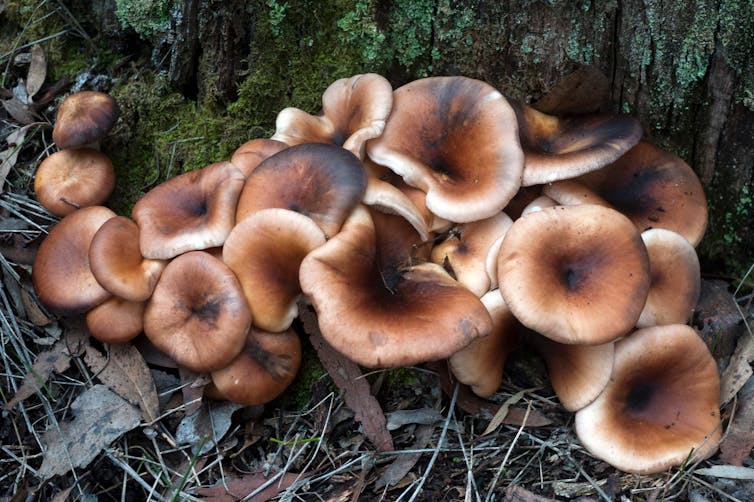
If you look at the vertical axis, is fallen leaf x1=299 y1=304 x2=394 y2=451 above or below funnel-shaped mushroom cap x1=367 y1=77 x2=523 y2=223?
below

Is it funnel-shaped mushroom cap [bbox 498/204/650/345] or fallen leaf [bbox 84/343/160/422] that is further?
fallen leaf [bbox 84/343/160/422]

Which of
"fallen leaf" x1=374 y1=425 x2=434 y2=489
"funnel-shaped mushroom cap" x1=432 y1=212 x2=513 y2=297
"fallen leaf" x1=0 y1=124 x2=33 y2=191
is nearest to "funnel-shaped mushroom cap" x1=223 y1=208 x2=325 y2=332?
"funnel-shaped mushroom cap" x1=432 y1=212 x2=513 y2=297

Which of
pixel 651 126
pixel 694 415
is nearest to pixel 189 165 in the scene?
pixel 651 126

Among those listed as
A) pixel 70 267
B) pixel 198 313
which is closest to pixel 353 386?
pixel 198 313

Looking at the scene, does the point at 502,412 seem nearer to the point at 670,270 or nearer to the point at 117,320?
the point at 670,270

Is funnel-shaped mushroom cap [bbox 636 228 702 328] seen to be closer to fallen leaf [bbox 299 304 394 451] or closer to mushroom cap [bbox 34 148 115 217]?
fallen leaf [bbox 299 304 394 451]

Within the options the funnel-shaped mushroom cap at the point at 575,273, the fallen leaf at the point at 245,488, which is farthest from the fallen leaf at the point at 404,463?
the funnel-shaped mushroom cap at the point at 575,273

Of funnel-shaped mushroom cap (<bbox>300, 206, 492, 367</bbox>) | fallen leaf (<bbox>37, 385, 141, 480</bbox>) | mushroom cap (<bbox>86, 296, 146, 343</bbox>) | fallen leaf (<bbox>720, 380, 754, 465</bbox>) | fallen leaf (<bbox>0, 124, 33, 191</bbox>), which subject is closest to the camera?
funnel-shaped mushroom cap (<bbox>300, 206, 492, 367</bbox>)

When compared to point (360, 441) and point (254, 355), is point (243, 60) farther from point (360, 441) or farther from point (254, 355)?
point (360, 441)
